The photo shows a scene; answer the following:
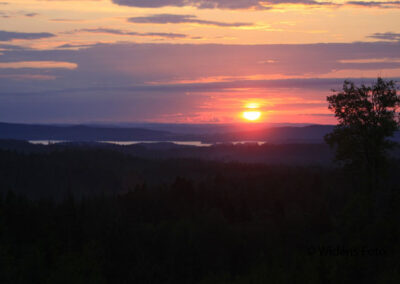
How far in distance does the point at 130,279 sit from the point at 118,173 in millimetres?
109945

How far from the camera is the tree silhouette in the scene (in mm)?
35406

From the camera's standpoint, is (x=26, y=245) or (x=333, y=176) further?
(x=333, y=176)

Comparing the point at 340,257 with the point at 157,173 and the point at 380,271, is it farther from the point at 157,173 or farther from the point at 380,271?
the point at 157,173

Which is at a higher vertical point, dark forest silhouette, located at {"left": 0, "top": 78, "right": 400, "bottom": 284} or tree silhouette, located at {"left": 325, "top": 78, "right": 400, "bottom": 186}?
Answer: tree silhouette, located at {"left": 325, "top": 78, "right": 400, "bottom": 186}

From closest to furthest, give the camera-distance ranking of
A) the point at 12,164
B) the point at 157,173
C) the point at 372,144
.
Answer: the point at 372,144 → the point at 12,164 → the point at 157,173

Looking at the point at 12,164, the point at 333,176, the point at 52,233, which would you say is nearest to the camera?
the point at 52,233

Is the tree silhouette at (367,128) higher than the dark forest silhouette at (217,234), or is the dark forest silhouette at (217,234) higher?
the tree silhouette at (367,128)

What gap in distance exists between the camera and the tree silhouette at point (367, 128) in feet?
116

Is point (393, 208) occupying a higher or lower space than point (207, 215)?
higher

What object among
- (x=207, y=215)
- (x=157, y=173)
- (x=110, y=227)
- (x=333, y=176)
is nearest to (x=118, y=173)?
(x=157, y=173)

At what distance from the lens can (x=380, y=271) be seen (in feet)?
88.1

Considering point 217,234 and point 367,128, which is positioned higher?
point 367,128

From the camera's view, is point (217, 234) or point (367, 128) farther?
point (217, 234)

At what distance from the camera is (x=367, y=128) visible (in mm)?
35750
